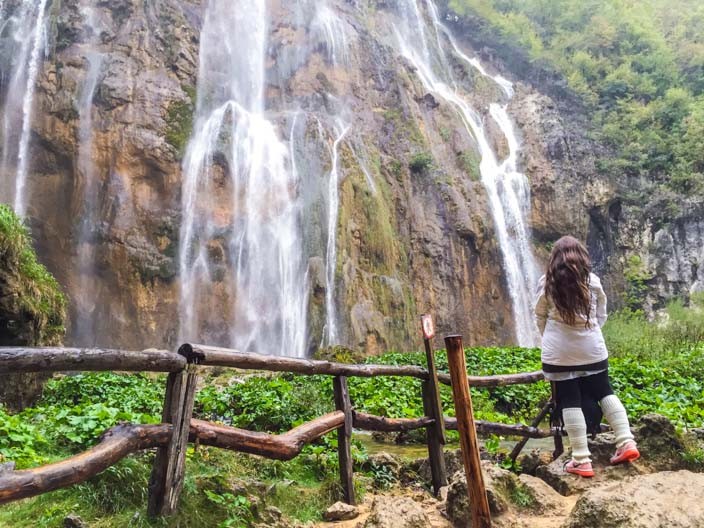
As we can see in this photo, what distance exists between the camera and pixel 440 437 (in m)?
4.82

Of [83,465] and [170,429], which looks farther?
[170,429]

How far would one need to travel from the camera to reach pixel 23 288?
8211 millimetres

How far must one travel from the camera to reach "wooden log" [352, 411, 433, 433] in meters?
4.43

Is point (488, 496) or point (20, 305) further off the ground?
point (20, 305)

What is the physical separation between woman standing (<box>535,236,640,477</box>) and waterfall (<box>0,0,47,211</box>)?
1839 cm

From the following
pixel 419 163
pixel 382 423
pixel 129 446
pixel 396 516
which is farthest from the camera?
pixel 419 163

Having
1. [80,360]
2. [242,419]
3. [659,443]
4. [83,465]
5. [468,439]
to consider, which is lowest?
[659,443]

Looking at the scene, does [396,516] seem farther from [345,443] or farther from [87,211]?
[87,211]

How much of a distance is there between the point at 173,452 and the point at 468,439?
61.1 inches

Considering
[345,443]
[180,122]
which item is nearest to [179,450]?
[345,443]

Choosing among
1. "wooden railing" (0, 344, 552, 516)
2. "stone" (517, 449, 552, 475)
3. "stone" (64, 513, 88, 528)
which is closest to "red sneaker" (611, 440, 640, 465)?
"stone" (517, 449, 552, 475)

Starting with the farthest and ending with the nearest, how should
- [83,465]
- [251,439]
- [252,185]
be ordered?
[252,185], [251,439], [83,465]

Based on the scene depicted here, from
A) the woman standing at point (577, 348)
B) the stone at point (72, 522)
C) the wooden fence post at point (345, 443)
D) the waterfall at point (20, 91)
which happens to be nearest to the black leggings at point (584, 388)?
the woman standing at point (577, 348)

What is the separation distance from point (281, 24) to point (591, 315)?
A: 2610 centimetres
